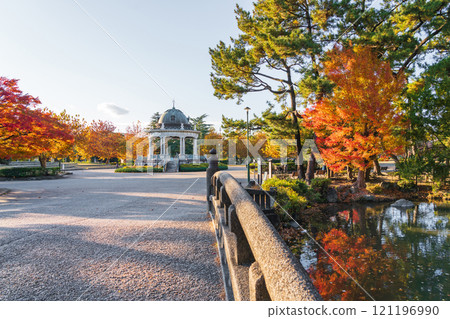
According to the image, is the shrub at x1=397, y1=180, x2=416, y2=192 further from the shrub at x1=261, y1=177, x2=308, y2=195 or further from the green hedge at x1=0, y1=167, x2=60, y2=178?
the green hedge at x1=0, y1=167, x2=60, y2=178

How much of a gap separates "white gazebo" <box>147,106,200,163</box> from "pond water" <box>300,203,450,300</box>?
27.0 m

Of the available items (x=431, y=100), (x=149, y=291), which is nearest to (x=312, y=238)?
(x=149, y=291)

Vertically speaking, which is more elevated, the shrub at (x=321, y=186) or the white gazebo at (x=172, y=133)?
the white gazebo at (x=172, y=133)

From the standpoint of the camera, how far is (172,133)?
33.8 meters

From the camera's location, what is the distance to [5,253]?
3791 millimetres

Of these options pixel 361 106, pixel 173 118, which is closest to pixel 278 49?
pixel 361 106

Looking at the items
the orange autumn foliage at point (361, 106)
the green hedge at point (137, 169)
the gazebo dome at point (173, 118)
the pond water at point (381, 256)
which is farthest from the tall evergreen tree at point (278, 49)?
the gazebo dome at point (173, 118)

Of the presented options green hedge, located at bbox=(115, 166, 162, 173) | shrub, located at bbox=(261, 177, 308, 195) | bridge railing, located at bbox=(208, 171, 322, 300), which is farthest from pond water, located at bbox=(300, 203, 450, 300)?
green hedge, located at bbox=(115, 166, 162, 173)

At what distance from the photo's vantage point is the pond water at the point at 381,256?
397 cm

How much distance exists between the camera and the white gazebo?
33625 millimetres

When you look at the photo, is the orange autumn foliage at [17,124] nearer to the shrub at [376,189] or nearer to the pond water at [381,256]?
the pond water at [381,256]

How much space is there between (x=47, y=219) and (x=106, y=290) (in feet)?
15.1

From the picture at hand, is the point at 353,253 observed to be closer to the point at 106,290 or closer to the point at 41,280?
the point at 106,290

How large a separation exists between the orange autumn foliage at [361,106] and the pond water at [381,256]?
3.56 metres
